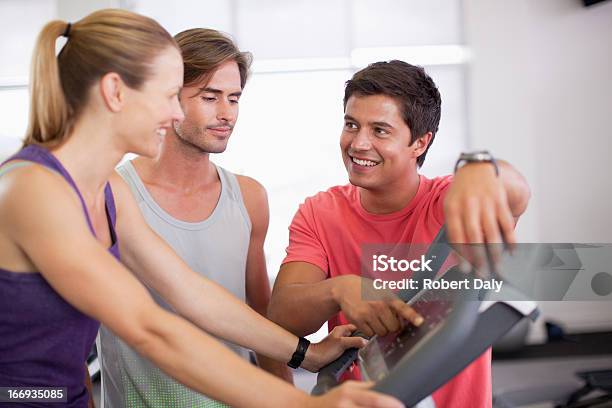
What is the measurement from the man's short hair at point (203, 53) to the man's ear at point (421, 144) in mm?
555

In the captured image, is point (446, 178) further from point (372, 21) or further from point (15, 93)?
point (15, 93)

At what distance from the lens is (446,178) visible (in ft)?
6.07

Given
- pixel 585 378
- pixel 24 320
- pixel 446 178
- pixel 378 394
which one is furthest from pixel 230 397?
pixel 585 378

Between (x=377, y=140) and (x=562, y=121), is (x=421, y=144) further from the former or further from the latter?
(x=562, y=121)

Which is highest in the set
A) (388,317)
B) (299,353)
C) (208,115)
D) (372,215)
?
(208,115)

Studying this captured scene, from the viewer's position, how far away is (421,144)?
1.99m

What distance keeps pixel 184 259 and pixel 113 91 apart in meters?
0.71

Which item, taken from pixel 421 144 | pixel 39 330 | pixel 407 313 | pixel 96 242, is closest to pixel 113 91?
pixel 96 242

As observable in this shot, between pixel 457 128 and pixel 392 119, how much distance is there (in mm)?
3630

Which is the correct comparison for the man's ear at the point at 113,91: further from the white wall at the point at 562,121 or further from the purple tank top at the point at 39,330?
the white wall at the point at 562,121

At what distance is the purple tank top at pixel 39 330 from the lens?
1.21 m

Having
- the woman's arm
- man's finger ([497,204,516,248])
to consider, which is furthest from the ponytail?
man's finger ([497,204,516,248])

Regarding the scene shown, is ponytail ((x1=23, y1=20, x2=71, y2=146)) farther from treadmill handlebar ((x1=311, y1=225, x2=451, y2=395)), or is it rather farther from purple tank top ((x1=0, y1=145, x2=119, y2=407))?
treadmill handlebar ((x1=311, y1=225, x2=451, y2=395))

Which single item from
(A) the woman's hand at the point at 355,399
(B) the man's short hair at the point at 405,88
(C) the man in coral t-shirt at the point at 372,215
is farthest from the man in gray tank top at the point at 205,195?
(A) the woman's hand at the point at 355,399
